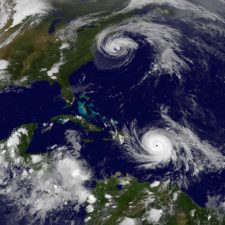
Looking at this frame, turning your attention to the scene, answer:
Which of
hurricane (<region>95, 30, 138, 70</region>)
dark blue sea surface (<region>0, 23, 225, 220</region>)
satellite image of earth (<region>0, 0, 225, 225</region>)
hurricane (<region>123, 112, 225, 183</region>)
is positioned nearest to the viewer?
satellite image of earth (<region>0, 0, 225, 225</region>)

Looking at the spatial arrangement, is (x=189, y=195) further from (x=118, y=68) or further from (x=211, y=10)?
(x=211, y=10)

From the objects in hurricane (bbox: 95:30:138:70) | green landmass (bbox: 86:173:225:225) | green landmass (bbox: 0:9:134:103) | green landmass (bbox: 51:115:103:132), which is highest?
hurricane (bbox: 95:30:138:70)

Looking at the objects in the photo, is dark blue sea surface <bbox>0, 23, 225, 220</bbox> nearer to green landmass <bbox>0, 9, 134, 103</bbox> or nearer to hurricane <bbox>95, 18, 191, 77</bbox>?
hurricane <bbox>95, 18, 191, 77</bbox>

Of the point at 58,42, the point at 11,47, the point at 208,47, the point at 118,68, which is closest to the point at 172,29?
the point at 208,47

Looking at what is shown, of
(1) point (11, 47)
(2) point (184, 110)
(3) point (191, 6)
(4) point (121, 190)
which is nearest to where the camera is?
(4) point (121, 190)

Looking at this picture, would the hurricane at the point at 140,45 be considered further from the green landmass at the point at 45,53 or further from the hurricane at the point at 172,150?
the hurricane at the point at 172,150

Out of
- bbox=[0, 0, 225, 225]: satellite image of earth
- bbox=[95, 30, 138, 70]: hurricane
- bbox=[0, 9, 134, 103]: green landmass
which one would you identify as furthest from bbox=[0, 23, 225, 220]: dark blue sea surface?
bbox=[0, 9, 134, 103]: green landmass

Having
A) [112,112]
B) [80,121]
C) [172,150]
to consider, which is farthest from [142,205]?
[80,121]
